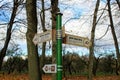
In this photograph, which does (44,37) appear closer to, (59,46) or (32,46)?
(59,46)

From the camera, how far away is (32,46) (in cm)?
1093

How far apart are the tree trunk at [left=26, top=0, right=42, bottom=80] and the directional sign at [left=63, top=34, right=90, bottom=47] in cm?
396

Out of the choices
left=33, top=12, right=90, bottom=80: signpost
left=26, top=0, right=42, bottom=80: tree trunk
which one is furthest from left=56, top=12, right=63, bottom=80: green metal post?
left=26, top=0, right=42, bottom=80: tree trunk

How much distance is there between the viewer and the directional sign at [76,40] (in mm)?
6797

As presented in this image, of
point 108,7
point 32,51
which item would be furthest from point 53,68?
point 108,7

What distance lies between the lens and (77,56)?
73.6 meters

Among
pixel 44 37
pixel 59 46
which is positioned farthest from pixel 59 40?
pixel 44 37

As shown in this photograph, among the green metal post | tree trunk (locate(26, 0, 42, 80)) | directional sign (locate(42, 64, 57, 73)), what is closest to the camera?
the green metal post

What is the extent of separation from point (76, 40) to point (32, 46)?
415 centimetres

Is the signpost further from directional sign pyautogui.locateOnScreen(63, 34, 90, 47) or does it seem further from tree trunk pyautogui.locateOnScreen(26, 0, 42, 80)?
tree trunk pyautogui.locateOnScreen(26, 0, 42, 80)

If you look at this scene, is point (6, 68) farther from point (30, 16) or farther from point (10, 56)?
point (30, 16)

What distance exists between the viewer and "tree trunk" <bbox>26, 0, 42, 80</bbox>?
1077 cm

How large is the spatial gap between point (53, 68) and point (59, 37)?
0.60 metres

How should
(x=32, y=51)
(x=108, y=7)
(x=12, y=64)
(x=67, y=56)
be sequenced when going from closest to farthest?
1. (x=32, y=51)
2. (x=108, y=7)
3. (x=67, y=56)
4. (x=12, y=64)
